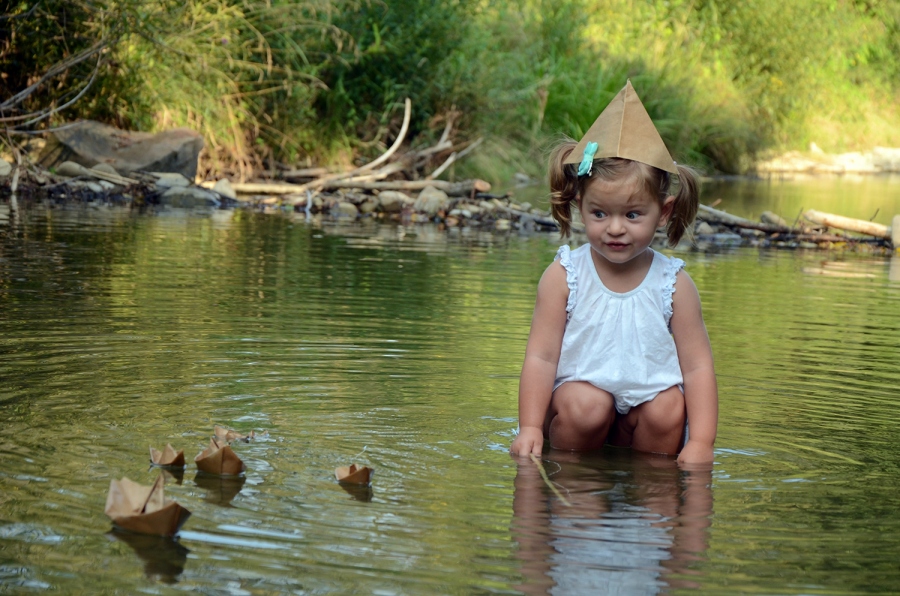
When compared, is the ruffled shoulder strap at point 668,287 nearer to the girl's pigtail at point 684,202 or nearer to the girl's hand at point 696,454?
the girl's pigtail at point 684,202

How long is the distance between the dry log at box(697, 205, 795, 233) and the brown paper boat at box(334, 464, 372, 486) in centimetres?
876

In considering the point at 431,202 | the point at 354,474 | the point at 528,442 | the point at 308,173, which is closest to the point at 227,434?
the point at 354,474

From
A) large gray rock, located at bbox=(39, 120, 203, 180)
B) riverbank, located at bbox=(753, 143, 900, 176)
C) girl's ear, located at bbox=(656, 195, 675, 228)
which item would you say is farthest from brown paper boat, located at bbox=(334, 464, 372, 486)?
riverbank, located at bbox=(753, 143, 900, 176)

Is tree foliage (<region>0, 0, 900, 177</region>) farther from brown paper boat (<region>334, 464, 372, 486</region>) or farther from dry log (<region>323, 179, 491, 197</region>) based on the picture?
brown paper boat (<region>334, 464, 372, 486</region>)

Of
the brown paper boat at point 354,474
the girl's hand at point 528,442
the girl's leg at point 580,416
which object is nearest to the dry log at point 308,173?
the girl's leg at point 580,416

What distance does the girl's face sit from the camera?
3.14 metres

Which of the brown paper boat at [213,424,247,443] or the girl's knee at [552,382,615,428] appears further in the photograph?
the girl's knee at [552,382,615,428]

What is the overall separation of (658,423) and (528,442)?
380 millimetres

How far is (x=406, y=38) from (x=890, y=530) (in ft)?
40.6

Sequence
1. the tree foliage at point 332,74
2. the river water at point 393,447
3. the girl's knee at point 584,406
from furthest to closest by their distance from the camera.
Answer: the tree foliage at point 332,74 < the girl's knee at point 584,406 < the river water at point 393,447

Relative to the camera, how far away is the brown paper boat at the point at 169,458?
2793mm

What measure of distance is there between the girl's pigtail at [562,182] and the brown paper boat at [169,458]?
1.22 metres

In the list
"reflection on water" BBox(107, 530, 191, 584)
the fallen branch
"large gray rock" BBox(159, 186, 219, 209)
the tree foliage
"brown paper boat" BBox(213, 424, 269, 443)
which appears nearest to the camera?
"reflection on water" BBox(107, 530, 191, 584)

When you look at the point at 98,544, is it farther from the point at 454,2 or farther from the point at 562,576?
the point at 454,2
